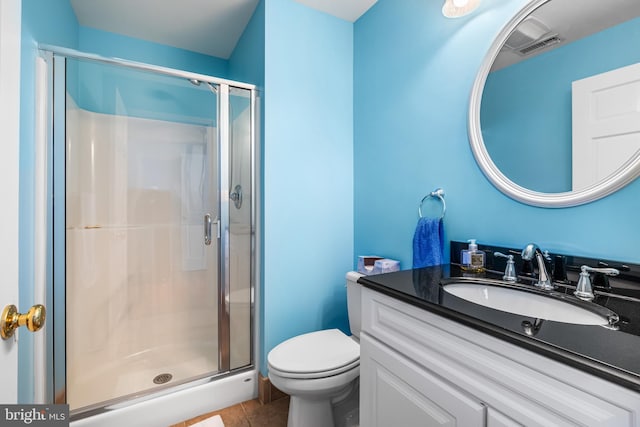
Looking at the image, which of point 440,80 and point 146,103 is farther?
point 146,103

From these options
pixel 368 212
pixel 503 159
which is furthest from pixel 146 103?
pixel 503 159

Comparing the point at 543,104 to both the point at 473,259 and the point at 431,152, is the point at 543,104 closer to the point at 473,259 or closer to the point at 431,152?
the point at 431,152

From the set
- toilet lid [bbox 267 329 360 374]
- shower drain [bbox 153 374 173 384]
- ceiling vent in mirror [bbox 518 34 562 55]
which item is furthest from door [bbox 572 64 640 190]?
shower drain [bbox 153 374 173 384]

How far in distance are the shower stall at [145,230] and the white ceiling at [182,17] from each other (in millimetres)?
610

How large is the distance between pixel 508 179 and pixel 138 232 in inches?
85.2

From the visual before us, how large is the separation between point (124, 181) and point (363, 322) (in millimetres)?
1799

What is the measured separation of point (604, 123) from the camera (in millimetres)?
891

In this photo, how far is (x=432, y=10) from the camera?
1.40 meters

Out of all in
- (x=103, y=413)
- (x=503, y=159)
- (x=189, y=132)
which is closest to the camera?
(x=503, y=159)

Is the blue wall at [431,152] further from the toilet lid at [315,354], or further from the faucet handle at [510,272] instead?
the toilet lid at [315,354]

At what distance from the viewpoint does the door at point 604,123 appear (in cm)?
84

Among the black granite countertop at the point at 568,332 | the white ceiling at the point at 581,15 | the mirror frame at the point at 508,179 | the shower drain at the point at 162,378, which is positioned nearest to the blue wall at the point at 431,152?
the mirror frame at the point at 508,179

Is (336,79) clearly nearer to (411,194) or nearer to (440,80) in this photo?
(440,80)

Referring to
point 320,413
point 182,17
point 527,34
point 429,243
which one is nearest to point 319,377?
point 320,413
